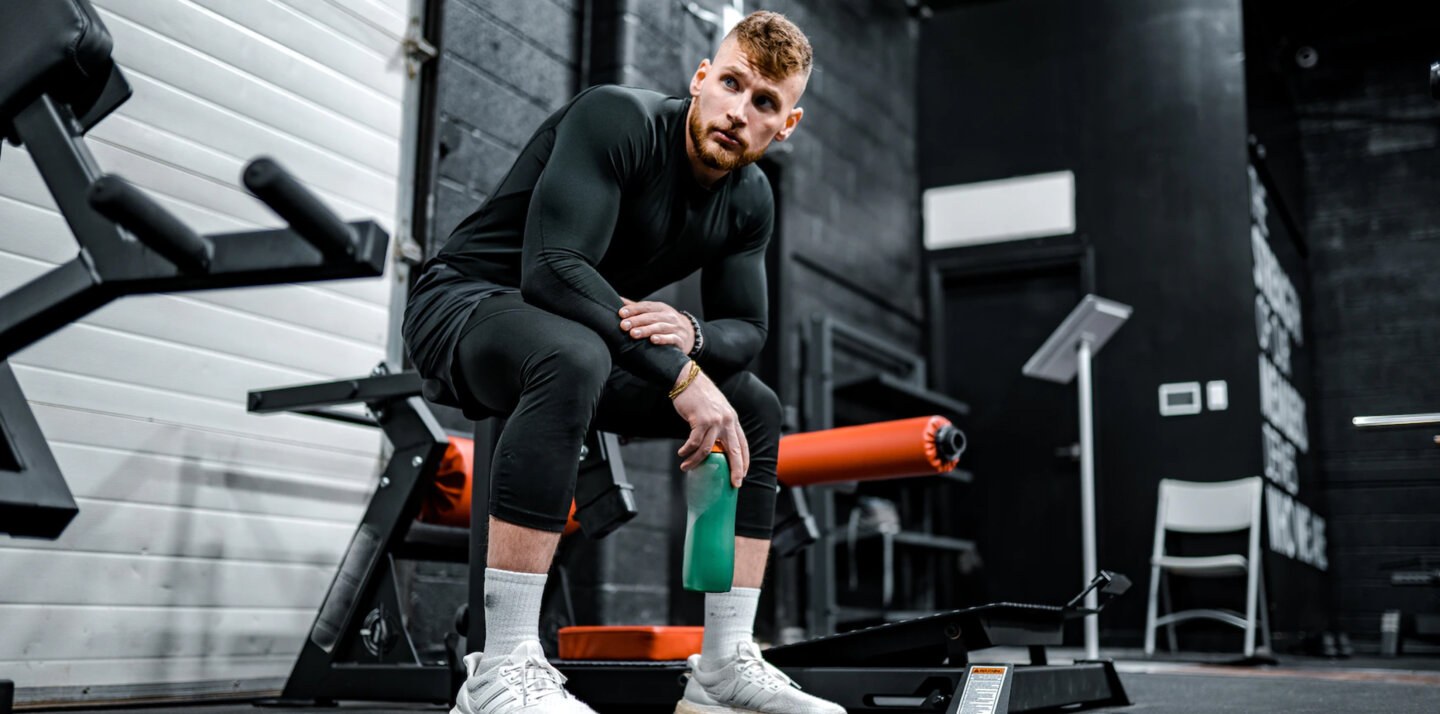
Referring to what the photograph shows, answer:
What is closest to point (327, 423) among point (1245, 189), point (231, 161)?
point (231, 161)

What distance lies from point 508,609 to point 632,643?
710mm

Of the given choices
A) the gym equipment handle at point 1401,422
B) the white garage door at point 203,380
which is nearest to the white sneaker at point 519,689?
the white garage door at point 203,380

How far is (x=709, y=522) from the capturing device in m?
1.64

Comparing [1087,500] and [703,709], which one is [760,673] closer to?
[703,709]

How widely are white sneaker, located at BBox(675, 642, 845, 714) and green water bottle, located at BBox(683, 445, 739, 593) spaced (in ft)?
0.45

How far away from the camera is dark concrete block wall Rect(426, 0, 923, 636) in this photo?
11.7 ft

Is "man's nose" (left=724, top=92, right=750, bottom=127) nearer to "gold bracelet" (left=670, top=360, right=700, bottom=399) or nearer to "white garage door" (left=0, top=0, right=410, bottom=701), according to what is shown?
"gold bracelet" (left=670, top=360, right=700, bottom=399)

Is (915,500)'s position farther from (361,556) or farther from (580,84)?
(361,556)

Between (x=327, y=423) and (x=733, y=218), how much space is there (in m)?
1.67

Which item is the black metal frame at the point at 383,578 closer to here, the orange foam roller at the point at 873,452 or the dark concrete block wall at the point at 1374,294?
the orange foam roller at the point at 873,452

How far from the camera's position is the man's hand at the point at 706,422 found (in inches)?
61.2

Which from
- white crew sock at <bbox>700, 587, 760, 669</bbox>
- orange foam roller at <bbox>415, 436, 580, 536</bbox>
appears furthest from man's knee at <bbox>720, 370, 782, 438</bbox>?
orange foam roller at <bbox>415, 436, 580, 536</bbox>

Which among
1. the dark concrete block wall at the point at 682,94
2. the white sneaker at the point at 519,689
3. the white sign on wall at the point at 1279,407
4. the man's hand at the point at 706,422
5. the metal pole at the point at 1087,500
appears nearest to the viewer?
the white sneaker at the point at 519,689

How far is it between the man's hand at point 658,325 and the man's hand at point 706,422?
2.4 inches
